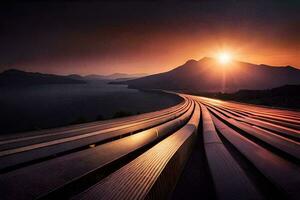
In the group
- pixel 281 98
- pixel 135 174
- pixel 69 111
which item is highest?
pixel 135 174

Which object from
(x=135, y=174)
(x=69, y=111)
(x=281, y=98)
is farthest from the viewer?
(x=69, y=111)

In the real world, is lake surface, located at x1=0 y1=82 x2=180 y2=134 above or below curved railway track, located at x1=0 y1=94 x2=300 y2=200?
below

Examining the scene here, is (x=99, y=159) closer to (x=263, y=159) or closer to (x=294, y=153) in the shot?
(x=263, y=159)

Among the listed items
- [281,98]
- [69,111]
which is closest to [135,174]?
[281,98]

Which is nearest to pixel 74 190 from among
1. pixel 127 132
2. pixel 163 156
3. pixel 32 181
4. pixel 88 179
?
pixel 88 179

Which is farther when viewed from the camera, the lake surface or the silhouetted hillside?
the lake surface

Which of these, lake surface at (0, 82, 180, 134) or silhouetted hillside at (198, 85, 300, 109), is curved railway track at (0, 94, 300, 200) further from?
silhouetted hillside at (198, 85, 300, 109)

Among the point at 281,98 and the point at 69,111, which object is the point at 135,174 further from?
the point at 69,111

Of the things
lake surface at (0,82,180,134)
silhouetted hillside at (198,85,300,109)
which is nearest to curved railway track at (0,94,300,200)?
lake surface at (0,82,180,134)

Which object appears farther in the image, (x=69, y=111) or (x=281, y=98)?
(x=69, y=111)

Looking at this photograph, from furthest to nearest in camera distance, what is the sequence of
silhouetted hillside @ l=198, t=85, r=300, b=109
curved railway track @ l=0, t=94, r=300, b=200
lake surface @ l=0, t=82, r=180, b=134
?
1. lake surface @ l=0, t=82, r=180, b=134
2. silhouetted hillside @ l=198, t=85, r=300, b=109
3. curved railway track @ l=0, t=94, r=300, b=200

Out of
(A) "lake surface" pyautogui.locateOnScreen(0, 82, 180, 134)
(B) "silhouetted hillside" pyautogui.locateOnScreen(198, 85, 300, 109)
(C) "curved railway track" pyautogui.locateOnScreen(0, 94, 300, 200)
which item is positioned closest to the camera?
(C) "curved railway track" pyautogui.locateOnScreen(0, 94, 300, 200)
